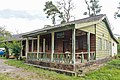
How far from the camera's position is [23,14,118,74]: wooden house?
10805 mm

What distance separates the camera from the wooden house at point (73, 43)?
425 inches

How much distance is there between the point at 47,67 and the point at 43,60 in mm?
1193

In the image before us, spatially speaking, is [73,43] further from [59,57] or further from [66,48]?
[66,48]

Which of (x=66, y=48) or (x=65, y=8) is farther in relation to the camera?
(x=65, y=8)

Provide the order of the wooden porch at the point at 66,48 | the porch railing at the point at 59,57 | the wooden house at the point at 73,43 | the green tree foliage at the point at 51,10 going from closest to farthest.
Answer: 1. the wooden house at the point at 73,43
2. the porch railing at the point at 59,57
3. the wooden porch at the point at 66,48
4. the green tree foliage at the point at 51,10

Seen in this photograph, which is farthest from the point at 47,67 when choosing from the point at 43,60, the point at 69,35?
→ the point at 69,35

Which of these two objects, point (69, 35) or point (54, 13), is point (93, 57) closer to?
point (69, 35)

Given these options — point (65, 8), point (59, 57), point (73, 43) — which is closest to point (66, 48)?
point (59, 57)

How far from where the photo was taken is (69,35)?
16.3 metres

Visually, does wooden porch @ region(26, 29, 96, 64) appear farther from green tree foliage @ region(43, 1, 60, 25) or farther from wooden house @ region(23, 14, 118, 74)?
green tree foliage @ region(43, 1, 60, 25)

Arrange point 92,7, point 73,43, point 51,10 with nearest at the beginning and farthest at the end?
point 73,43 → point 92,7 → point 51,10

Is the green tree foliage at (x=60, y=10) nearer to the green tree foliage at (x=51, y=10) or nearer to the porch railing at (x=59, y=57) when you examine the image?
the green tree foliage at (x=51, y=10)

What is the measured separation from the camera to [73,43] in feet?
34.0

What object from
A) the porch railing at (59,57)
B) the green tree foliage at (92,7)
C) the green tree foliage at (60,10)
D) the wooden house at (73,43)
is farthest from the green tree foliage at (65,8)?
the porch railing at (59,57)
